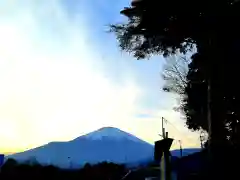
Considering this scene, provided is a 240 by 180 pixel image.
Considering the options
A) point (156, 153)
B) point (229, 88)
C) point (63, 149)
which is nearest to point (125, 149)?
point (63, 149)

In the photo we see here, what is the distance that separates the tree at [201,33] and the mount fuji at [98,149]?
199ft

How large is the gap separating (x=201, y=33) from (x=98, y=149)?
273 feet

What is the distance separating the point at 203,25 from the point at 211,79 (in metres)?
2.54

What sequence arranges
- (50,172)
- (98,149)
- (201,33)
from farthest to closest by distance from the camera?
(98,149)
(50,172)
(201,33)

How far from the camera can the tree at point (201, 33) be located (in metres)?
21.8

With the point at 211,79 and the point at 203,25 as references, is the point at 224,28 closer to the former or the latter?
the point at 203,25

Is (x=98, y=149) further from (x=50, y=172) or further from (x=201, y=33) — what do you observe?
(x=201, y=33)

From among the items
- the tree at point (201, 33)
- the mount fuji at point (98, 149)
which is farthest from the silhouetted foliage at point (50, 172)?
the mount fuji at point (98, 149)

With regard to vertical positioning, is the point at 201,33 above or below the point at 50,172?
above

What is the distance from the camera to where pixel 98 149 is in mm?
104000

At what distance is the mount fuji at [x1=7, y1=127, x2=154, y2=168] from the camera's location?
3489 inches

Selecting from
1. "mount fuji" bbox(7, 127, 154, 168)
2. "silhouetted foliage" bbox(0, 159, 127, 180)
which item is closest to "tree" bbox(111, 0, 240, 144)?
"silhouetted foliage" bbox(0, 159, 127, 180)

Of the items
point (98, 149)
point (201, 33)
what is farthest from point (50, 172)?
point (98, 149)

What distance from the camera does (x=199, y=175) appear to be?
76.0ft
